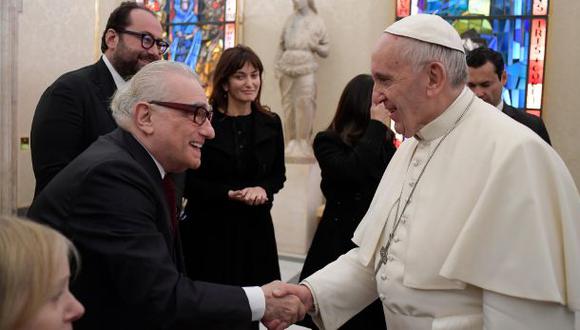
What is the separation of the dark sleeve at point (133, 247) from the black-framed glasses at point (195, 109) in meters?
0.31

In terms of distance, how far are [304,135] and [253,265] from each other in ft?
14.2

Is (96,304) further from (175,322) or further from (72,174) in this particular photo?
(72,174)

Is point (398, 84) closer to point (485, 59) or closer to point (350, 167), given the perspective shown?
point (350, 167)

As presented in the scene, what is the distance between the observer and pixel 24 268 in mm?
1171

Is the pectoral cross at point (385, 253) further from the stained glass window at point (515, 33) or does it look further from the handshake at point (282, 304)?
the stained glass window at point (515, 33)

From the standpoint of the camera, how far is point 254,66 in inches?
154

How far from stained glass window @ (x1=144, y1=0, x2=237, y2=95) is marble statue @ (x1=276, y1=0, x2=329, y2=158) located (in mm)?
1600

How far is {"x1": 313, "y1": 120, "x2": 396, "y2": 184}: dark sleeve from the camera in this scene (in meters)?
3.42

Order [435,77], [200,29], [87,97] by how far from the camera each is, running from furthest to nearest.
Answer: [200,29]
[87,97]
[435,77]

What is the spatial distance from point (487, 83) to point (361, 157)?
907 mm

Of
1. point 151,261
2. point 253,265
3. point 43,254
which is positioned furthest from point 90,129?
point 43,254

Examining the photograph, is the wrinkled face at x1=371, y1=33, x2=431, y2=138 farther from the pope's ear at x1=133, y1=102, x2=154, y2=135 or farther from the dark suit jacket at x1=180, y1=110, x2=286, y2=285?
the dark suit jacket at x1=180, y1=110, x2=286, y2=285

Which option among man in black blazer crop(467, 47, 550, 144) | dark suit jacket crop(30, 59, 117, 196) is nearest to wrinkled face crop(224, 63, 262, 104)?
dark suit jacket crop(30, 59, 117, 196)

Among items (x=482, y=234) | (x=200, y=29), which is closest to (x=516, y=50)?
(x=200, y=29)
